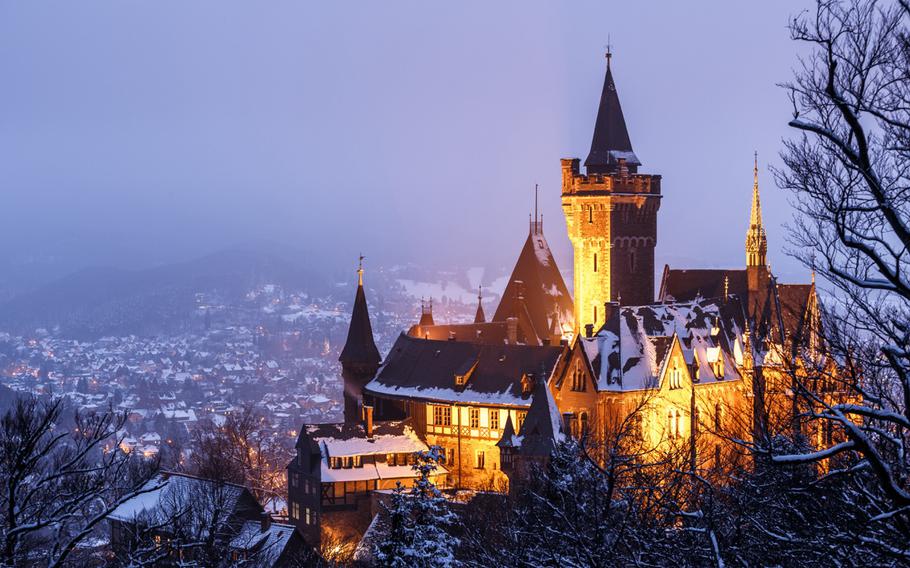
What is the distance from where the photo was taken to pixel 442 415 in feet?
233

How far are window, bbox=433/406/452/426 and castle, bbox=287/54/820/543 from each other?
8cm

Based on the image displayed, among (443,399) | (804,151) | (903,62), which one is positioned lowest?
(443,399)

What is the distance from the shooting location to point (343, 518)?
208ft

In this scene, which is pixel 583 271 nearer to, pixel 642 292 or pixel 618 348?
pixel 642 292

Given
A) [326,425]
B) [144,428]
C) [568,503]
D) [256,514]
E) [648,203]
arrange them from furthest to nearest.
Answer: [144,428], [648,203], [326,425], [256,514], [568,503]

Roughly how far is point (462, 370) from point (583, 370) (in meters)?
11.0

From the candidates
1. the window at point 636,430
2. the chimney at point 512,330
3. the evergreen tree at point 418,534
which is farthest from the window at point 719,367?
the evergreen tree at point 418,534

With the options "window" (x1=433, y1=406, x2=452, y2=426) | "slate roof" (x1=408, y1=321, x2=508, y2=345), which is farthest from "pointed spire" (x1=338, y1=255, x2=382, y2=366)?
"window" (x1=433, y1=406, x2=452, y2=426)

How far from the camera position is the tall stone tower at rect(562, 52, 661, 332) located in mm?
74938

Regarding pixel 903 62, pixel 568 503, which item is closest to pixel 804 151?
pixel 903 62

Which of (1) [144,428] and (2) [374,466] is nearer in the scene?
(2) [374,466]

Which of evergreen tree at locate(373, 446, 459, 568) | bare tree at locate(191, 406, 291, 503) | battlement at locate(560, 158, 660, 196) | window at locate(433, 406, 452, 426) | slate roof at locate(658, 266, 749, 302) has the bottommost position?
bare tree at locate(191, 406, 291, 503)

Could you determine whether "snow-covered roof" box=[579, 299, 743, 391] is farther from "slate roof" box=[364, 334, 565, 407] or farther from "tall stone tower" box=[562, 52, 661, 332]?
"tall stone tower" box=[562, 52, 661, 332]

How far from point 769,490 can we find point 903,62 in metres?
14.1
